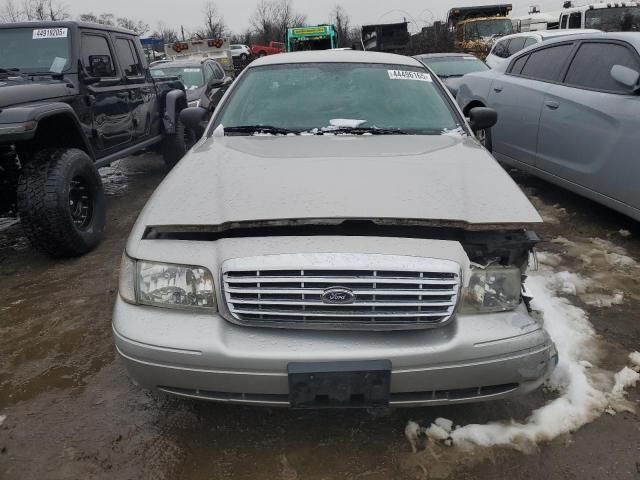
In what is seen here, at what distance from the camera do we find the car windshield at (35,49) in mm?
4578

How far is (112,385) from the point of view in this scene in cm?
251

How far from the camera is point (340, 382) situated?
5.65ft

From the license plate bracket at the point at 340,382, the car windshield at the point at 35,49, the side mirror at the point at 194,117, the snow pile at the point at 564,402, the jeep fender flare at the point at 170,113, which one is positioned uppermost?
the car windshield at the point at 35,49

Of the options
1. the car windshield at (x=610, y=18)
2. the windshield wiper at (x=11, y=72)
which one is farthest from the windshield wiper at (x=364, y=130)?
the car windshield at (x=610, y=18)

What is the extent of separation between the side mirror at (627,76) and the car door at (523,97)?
1.00 metres

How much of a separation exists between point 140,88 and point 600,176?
496cm

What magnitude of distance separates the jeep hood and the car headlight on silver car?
8.10ft

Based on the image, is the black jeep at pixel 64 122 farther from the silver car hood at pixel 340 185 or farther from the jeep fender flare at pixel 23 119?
the silver car hood at pixel 340 185

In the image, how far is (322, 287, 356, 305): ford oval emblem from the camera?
1735mm

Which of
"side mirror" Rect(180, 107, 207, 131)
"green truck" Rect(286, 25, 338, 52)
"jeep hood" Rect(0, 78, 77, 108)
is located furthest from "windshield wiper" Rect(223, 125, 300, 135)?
"green truck" Rect(286, 25, 338, 52)

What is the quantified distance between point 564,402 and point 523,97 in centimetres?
378

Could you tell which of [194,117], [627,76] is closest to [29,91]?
[194,117]

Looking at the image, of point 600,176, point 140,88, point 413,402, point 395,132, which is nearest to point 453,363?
point 413,402

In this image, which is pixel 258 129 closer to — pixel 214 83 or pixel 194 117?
Answer: pixel 194 117
